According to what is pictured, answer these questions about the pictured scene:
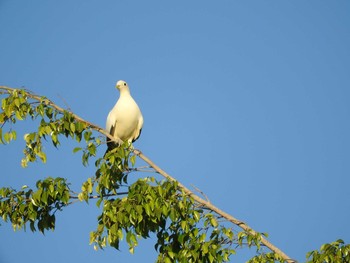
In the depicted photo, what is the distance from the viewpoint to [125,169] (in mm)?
6234

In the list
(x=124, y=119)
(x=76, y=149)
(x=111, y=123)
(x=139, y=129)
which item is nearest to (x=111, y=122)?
(x=111, y=123)

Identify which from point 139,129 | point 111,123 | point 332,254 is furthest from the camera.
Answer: point 139,129

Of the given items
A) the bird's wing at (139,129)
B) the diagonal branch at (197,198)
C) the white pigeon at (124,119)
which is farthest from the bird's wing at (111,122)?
the diagonal branch at (197,198)

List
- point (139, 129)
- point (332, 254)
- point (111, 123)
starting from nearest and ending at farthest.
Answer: point (332, 254)
point (111, 123)
point (139, 129)

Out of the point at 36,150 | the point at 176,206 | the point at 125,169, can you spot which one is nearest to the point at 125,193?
the point at 125,169

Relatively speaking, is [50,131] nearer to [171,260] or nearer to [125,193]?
[125,193]

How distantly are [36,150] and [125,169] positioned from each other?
3.10 feet

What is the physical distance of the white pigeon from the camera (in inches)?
417

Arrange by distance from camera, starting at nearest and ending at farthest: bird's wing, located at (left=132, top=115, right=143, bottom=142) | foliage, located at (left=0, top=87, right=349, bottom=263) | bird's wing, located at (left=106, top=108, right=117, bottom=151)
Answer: foliage, located at (left=0, top=87, right=349, bottom=263) → bird's wing, located at (left=106, top=108, right=117, bottom=151) → bird's wing, located at (left=132, top=115, right=143, bottom=142)

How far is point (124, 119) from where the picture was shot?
418 inches

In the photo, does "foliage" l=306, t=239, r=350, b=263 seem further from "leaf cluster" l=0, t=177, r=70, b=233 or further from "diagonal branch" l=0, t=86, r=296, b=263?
"leaf cluster" l=0, t=177, r=70, b=233

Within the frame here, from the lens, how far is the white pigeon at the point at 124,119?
10.6m

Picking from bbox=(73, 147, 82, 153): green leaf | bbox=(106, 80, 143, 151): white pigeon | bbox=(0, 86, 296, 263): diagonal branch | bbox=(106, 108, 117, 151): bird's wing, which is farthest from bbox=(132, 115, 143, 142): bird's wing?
bbox=(73, 147, 82, 153): green leaf

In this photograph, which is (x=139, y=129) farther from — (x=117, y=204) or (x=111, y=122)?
(x=117, y=204)
